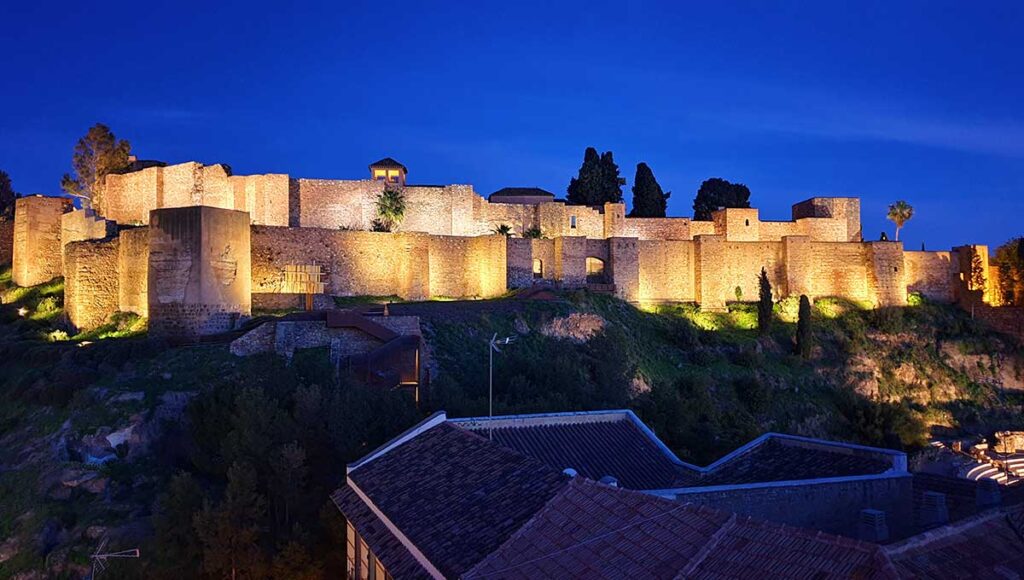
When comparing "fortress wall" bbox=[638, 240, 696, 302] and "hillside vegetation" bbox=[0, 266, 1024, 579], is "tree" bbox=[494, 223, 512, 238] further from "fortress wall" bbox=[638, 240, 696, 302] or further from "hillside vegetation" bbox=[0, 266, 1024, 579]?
"fortress wall" bbox=[638, 240, 696, 302]

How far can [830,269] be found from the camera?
43.2 m

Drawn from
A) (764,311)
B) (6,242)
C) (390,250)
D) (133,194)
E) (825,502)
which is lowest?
(825,502)

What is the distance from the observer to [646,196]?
172 ft

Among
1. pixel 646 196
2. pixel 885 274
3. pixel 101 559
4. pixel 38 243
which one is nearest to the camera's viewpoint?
pixel 101 559

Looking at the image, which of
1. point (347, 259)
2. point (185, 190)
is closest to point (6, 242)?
point (185, 190)

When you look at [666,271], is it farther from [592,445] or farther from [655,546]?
[655,546]

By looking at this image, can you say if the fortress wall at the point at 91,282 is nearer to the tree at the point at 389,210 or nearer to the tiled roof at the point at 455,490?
the tree at the point at 389,210

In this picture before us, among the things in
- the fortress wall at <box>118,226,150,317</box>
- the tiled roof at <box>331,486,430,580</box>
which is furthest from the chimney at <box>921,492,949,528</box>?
the fortress wall at <box>118,226,150,317</box>

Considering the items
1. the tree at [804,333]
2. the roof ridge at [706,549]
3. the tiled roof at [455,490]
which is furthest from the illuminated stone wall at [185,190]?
the roof ridge at [706,549]

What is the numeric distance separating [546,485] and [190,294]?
17558 mm

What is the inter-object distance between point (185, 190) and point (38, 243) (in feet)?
21.3

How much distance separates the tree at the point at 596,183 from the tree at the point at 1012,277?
21.3 metres

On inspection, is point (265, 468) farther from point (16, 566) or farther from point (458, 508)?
point (458, 508)

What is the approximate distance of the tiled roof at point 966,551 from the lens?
6.91 m
